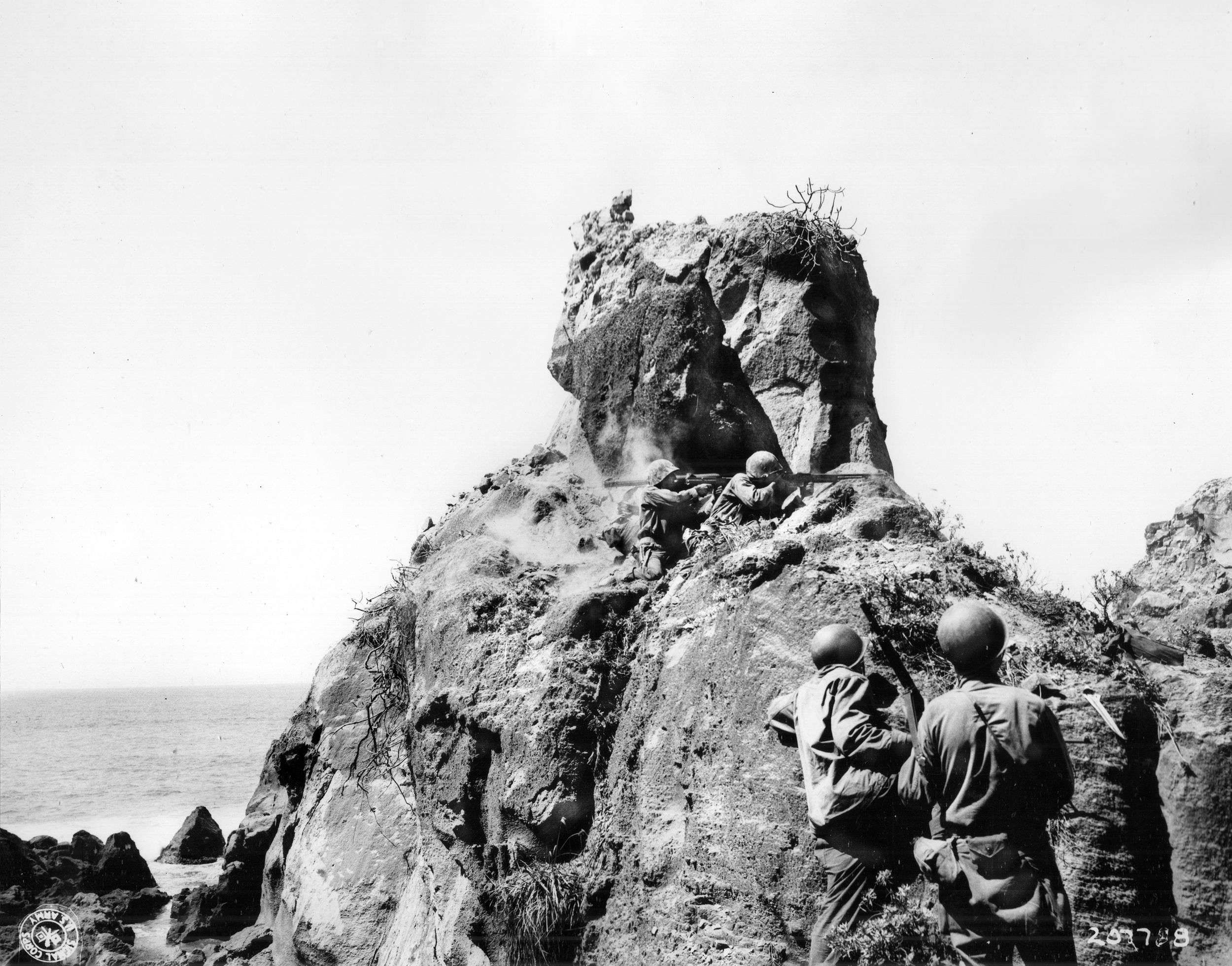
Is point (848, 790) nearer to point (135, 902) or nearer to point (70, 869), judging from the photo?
point (135, 902)

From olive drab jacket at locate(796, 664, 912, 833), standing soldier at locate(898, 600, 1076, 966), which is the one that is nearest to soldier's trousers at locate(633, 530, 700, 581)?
olive drab jacket at locate(796, 664, 912, 833)

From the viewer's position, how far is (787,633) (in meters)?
7.46

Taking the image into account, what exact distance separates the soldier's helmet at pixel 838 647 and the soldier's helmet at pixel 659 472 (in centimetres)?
420

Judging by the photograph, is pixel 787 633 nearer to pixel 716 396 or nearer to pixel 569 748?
pixel 569 748

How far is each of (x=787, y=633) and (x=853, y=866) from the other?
1.87 m

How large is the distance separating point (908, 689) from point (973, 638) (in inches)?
42.2

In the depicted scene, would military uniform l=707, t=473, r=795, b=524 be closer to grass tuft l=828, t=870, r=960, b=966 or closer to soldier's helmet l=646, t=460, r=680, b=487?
soldier's helmet l=646, t=460, r=680, b=487

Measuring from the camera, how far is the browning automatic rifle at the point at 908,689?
620 centimetres

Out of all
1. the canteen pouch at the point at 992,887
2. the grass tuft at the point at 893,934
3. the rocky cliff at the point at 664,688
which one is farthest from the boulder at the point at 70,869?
the canteen pouch at the point at 992,887

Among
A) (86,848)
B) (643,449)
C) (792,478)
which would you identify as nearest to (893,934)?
(792,478)

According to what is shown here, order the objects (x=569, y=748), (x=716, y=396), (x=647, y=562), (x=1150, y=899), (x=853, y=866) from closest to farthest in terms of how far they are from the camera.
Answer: (x=853, y=866) → (x=1150, y=899) → (x=569, y=748) → (x=647, y=562) → (x=716, y=396)

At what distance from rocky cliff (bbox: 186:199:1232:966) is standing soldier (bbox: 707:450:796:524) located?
0.45m

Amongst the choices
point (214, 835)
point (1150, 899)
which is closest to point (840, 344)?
point (1150, 899)

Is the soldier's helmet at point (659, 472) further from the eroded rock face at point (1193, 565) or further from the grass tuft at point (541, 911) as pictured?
the eroded rock face at point (1193, 565)
